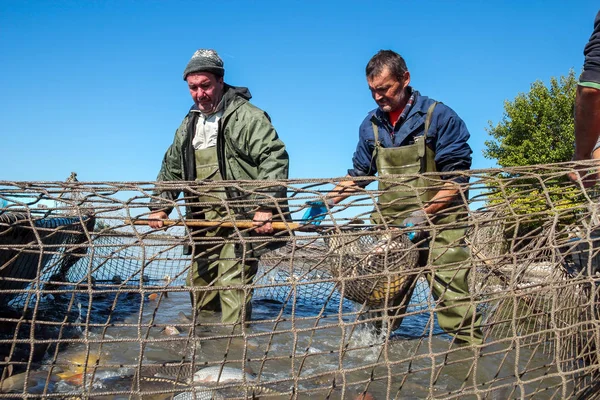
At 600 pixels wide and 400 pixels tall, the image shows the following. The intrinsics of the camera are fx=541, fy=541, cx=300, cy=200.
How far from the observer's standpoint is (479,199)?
11.3 feet

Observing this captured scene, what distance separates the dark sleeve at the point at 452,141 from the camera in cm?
402

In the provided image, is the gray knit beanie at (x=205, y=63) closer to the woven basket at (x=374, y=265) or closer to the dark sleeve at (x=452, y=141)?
the woven basket at (x=374, y=265)

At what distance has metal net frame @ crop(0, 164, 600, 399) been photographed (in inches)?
103

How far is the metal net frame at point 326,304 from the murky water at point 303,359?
18mm

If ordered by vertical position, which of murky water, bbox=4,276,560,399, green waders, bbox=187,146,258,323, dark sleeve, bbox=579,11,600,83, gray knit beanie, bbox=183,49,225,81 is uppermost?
gray knit beanie, bbox=183,49,225,81

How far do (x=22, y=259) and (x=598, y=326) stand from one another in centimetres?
439

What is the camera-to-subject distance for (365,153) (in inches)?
178

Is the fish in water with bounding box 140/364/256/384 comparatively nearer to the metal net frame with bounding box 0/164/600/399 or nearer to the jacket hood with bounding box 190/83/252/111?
the metal net frame with bounding box 0/164/600/399

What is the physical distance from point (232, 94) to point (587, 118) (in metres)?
2.82

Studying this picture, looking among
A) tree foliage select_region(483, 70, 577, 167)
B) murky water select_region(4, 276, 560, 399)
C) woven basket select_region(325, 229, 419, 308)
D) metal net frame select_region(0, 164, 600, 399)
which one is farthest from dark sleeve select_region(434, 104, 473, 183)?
tree foliage select_region(483, 70, 577, 167)

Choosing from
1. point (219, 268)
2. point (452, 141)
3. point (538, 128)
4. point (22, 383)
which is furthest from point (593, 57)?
point (538, 128)

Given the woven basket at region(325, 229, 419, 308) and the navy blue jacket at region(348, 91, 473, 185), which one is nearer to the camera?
the woven basket at region(325, 229, 419, 308)

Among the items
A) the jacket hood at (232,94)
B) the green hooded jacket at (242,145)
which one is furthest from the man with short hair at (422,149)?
the jacket hood at (232,94)

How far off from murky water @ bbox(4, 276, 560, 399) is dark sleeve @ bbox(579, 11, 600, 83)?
141cm
